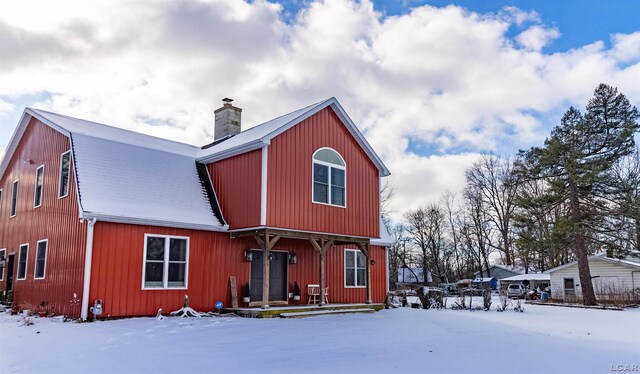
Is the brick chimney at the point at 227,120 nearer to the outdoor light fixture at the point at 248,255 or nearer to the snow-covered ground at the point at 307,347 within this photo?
the outdoor light fixture at the point at 248,255

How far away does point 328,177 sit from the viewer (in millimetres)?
15906

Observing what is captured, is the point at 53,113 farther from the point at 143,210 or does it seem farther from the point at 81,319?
the point at 81,319

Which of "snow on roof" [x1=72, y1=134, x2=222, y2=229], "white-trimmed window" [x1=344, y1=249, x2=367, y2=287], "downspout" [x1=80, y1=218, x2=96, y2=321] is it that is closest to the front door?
"white-trimmed window" [x1=344, y1=249, x2=367, y2=287]

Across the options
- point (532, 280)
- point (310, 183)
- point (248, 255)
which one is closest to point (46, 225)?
point (248, 255)

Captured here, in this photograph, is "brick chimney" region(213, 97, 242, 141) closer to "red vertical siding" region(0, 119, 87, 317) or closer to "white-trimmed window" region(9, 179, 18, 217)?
"red vertical siding" region(0, 119, 87, 317)

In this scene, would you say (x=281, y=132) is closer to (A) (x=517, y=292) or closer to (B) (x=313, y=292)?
(B) (x=313, y=292)

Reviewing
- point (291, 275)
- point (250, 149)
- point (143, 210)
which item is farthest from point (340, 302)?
point (143, 210)

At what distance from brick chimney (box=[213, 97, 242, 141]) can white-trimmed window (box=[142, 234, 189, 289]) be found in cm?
711

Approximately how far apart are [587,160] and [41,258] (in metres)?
23.4

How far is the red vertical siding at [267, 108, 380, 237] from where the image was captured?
567 inches

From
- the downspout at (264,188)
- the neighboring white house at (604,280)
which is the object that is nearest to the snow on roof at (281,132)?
the downspout at (264,188)

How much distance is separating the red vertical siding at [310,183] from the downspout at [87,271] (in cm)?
440

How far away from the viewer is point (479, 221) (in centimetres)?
4872

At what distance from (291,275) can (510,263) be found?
37890mm
